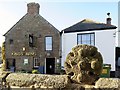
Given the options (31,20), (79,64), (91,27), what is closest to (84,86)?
(79,64)

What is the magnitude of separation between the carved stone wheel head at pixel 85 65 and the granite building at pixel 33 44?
2073cm

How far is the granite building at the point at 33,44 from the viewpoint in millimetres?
23891

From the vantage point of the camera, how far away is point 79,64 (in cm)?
238

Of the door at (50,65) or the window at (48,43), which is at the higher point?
the window at (48,43)

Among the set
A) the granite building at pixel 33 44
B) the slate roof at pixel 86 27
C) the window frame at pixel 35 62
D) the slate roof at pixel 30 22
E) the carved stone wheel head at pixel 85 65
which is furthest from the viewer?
the slate roof at pixel 30 22

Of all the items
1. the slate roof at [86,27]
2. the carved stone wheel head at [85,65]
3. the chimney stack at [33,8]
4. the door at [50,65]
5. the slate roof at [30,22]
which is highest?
the chimney stack at [33,8]

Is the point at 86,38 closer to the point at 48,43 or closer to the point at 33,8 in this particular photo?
the point at 48,43

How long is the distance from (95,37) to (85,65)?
1928 cm

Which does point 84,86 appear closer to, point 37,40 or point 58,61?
point 58,61

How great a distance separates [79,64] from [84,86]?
26cm

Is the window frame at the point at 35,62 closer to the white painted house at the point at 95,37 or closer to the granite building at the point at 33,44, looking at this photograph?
the granite building at the point at 33,44

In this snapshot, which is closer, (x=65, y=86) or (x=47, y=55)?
(x=65, y=86)

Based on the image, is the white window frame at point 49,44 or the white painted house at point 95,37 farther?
the white window frame at point 49,44

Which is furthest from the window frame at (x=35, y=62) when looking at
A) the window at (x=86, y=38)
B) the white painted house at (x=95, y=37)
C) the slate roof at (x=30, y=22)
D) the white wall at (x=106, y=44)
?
the white wall at (x=106, y=44)
